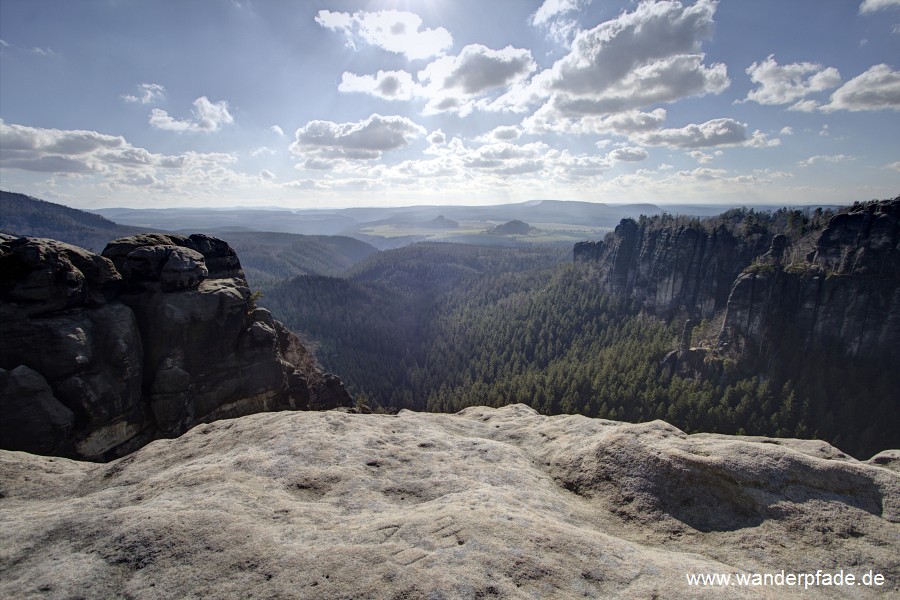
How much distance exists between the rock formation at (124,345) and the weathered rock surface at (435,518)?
739 cm

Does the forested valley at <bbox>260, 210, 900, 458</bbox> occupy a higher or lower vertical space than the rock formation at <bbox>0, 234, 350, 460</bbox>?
lower

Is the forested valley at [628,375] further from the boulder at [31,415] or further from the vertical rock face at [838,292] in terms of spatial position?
the boulder at [31,415]

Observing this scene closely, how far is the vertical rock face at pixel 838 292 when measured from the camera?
92.2m

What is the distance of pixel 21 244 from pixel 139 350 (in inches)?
440

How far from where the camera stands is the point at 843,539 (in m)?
16.2

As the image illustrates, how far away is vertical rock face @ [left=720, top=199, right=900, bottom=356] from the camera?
3632 inches

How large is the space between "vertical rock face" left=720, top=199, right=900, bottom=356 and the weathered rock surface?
99.2m

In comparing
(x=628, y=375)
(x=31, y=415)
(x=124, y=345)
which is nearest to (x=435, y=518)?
(x=31, y=415)

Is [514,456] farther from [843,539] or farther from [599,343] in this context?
[599,343]

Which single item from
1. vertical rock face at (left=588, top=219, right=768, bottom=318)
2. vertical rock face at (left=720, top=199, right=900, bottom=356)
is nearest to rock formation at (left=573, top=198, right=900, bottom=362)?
vertical rock face at (left=720, top=199, right=900, bottom=356)

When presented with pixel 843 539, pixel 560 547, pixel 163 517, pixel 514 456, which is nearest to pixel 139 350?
pixel 163 517

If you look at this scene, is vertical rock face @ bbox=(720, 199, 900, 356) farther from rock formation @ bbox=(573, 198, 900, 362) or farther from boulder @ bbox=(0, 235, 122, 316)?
boulder @ bbox=(0, 235, 122, 316)

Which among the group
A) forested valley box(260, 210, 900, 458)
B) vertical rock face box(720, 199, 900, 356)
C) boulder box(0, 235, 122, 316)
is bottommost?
forested valley box(260, 210, 900, 458)

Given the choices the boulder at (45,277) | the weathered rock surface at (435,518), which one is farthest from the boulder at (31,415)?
the boulder at (45,277)
